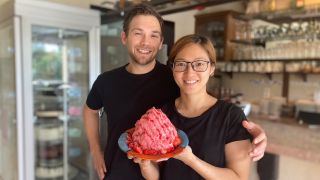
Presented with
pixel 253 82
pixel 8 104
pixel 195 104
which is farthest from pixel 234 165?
pixel 253 82

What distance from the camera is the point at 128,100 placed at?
3.98ft

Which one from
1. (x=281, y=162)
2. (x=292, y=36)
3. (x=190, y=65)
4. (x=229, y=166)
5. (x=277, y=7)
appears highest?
(x=277, y=7)

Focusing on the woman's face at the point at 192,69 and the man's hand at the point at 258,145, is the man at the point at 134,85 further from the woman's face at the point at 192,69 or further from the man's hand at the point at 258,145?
the man's hand at the point at 258,145

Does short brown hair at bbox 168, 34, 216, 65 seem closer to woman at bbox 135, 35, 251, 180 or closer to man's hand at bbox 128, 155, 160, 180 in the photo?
woman at bbox 135, 35, 251, 180

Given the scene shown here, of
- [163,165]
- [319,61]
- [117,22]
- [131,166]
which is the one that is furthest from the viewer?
[319,61]

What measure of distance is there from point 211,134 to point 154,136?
20 centimetres

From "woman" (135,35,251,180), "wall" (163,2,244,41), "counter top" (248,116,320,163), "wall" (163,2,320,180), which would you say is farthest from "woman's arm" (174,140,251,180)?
"wall" (163,2,244,41)

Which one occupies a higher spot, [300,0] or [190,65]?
[300,0]

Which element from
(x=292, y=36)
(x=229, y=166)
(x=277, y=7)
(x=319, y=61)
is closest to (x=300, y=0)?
(x=277, y=7)

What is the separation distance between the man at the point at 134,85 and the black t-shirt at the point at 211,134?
9.6 inches

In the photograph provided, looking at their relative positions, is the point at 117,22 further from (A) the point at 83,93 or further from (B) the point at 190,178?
(B) the point at 190,178

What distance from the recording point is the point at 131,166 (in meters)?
1.19

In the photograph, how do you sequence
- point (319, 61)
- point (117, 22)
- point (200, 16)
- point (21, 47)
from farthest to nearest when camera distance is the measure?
point (200, 16) → point (319, 61) → point (117, 22) → point (21, 47)

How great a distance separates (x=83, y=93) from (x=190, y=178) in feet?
6.17
